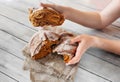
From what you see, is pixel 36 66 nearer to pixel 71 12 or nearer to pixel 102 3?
pixel 71 12

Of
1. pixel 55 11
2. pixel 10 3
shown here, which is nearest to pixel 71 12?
pixel 55 11

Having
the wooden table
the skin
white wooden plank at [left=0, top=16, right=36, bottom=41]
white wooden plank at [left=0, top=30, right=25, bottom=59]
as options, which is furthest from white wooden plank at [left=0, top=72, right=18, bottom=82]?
the skin

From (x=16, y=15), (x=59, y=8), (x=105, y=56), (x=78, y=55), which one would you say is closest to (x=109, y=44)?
(x=105, y=56)

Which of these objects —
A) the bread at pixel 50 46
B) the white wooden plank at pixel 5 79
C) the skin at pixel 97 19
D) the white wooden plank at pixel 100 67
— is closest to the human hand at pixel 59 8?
the skin at pixel 97 19

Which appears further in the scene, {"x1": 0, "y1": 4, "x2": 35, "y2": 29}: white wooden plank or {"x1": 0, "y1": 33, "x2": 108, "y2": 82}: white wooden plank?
{"x1": 0, "y1": 4, "x2": 35, "y2": 29}: white wooden plank

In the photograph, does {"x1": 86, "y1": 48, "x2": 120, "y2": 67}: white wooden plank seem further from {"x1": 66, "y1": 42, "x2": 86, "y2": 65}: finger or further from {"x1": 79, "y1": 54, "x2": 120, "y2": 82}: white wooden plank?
{"x1": 66, "y1": 42, "x2": 86, "y2": 65}: finger

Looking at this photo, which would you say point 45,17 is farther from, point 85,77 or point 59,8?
point 85,77

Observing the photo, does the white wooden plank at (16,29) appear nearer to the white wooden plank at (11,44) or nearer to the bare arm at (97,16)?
the white wooden plank at (11,44)
